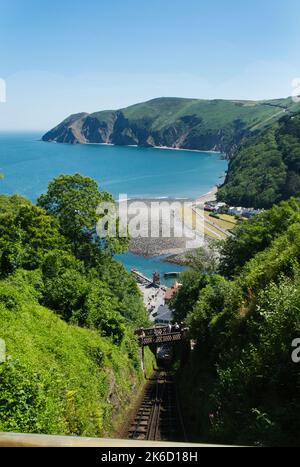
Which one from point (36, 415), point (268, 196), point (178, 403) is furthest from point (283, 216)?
point (268, 196)

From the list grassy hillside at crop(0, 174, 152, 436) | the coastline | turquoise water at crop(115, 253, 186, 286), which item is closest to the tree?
grassy hillside at crop(0, 174, 152, 436)

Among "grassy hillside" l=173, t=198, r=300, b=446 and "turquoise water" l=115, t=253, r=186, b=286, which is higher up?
"grassy hillside" l=173, t=198, r=300, b=446

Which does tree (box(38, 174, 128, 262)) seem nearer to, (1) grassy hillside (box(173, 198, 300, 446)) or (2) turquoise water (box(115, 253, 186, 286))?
(1) grassy hillside (box(173, 198, 300, 446))

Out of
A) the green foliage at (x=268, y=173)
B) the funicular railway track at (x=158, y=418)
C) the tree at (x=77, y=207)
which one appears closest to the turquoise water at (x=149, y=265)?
the tree at (x=77, y=207)

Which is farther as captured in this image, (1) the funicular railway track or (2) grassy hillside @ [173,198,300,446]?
(1) the funicular railway track

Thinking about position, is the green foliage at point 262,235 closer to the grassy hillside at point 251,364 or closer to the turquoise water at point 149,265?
the grassy hillside at point 251,364

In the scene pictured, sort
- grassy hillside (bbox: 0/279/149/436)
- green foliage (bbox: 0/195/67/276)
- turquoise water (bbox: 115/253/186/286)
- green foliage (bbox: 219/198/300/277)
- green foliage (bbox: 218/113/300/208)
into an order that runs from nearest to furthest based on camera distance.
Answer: grassy hillside (bbox: 0/279/149/436) < green foliage (bbox: 0/195/67/276) < green foliage (bbox: 219/198/300/277) < turquoise water (bbox: 115/253/186/286) < green foliage (bbox: 218/113/300/208)
